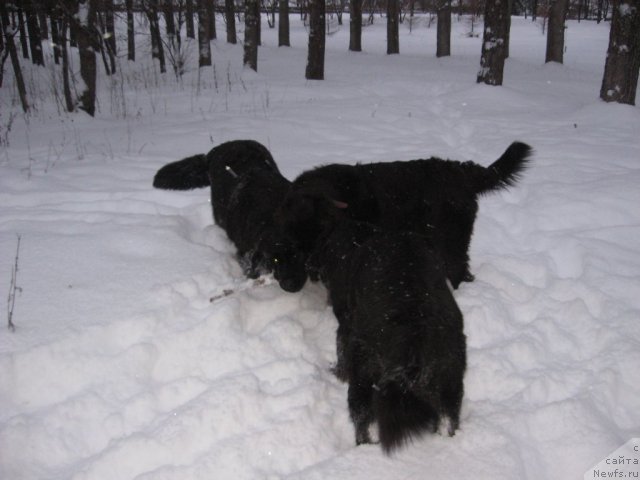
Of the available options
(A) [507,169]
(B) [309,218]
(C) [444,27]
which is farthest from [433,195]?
(C) [444,27]

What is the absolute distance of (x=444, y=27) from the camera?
2297cm

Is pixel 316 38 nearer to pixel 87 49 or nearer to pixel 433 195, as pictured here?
pixel 87 49

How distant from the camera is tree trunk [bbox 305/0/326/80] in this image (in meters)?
14.3

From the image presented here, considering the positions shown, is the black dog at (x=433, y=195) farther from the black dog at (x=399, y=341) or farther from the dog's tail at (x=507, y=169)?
the black dog at (x=399, y=341)

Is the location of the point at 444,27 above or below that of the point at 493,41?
above

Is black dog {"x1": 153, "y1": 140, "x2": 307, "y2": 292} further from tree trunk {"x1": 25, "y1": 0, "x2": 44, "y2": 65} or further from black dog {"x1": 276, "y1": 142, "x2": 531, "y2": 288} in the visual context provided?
tree trunk {"x1": 25, "y1": 0, "x2": 44, "y2": 65}

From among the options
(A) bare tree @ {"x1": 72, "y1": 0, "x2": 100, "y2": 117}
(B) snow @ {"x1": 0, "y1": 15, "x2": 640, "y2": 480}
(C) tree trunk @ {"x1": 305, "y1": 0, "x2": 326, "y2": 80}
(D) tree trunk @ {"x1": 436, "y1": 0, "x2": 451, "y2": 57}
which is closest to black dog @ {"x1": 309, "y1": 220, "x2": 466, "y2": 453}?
(B) snow @ {"x1": 0, "y1": 15, "x2": 640, "y2": 480}

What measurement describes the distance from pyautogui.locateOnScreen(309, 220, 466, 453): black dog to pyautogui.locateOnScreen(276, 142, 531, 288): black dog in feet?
3.29

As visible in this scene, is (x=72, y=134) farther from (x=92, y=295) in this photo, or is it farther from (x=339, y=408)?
(x=339, y=408)

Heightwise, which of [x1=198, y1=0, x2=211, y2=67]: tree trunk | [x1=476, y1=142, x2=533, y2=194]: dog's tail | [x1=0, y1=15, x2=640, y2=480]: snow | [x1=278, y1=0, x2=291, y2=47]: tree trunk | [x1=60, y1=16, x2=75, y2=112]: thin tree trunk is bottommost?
[x1=0, y1=15, x2=640, y2=480]: snow

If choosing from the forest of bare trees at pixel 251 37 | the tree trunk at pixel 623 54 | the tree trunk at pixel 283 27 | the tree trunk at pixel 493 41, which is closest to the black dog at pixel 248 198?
the forest of bare trees at pixel 251 37

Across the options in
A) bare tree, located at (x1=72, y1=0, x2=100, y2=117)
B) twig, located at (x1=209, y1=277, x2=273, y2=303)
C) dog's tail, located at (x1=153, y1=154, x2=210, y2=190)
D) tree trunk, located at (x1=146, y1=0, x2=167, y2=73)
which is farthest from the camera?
tree trunk, located at (x1=146, y1=0, x2=167, y2=73)

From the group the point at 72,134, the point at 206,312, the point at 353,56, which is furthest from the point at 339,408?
the point at 353,56

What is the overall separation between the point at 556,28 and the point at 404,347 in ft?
67.9
